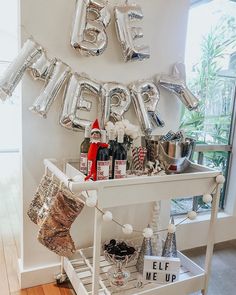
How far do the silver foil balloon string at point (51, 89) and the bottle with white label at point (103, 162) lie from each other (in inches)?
16.2

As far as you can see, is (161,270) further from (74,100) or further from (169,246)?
(74,100)

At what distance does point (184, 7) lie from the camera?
1.87 metres

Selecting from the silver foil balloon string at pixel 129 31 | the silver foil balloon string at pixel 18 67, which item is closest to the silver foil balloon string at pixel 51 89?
the silver foil balloon string at pixel 18 67

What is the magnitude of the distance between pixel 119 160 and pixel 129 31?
2.56ft

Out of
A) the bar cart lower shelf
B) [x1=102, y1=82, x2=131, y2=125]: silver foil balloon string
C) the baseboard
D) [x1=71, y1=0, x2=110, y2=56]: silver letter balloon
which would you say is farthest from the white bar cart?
[x1=71, y1=0, x2=110, y2=56]: silver letter balloon


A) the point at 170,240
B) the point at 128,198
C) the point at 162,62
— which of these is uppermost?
the point at 162,62

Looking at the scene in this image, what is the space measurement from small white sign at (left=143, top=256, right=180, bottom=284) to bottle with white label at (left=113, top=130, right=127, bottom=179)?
58cm

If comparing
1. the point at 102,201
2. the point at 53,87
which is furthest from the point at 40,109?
the point at 102,201

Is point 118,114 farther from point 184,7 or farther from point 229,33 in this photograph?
point 229,33

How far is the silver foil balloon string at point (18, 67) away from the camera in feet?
4.72

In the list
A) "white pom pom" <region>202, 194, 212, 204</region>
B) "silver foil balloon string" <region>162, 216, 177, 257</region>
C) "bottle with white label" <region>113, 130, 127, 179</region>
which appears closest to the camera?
"bottle with white label" <region>113, 130, 127, 179</region>

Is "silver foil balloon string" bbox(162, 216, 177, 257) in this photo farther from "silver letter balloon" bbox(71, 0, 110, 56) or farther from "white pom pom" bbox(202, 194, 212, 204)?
"silver letter balloon" bbox(71, 0, 110, 56)

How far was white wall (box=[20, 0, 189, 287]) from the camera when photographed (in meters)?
1.56

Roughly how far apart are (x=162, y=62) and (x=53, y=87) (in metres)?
0.78
